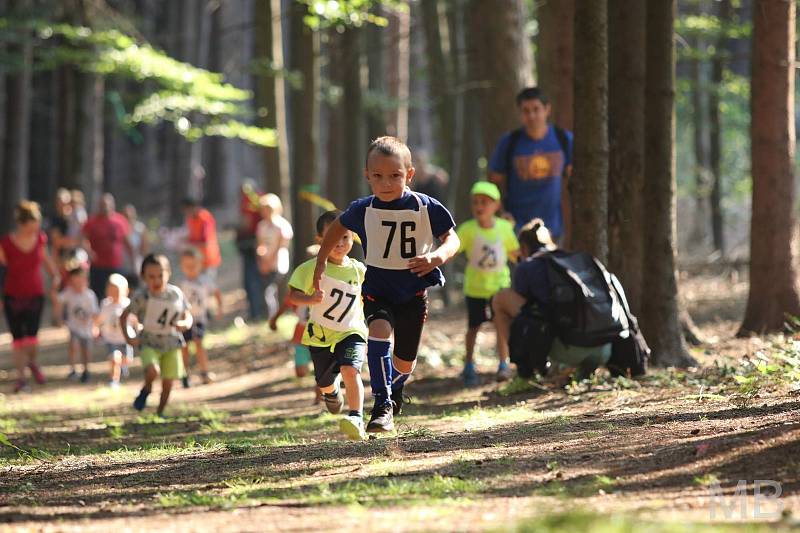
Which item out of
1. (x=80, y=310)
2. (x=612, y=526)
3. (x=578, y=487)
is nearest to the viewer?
(x=612, y=526)

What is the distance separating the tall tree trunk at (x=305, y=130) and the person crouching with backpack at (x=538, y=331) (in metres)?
9.46

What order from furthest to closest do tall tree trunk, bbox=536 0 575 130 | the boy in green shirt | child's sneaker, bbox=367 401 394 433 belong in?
tall tree trunk, bbox=536 0 575 130
the boy in green shirt
child's sneaker, bbox=367 401 394 433

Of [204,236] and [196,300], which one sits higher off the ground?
[204,236]

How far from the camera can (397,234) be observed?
7969 mm

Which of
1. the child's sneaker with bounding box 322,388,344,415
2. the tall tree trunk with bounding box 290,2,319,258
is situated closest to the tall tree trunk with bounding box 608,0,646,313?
the child's sneaker with bounding box 322,388,344,415

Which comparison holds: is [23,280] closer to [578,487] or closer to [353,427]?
[353,427]

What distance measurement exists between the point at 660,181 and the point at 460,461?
524 cm

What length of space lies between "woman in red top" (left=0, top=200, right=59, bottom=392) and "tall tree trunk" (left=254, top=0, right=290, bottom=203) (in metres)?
5.44

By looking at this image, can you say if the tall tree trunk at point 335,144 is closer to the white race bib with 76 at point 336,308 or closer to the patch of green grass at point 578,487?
the white race bib with 76 at point 336,308

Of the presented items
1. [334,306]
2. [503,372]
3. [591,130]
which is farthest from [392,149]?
[503,372]

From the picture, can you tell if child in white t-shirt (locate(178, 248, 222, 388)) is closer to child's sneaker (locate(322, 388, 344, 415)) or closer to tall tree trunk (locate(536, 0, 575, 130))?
tall tree trunk (locate(536, 0, 575, 130))

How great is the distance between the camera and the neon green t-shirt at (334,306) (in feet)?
28.5

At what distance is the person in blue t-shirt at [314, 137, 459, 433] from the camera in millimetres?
7852

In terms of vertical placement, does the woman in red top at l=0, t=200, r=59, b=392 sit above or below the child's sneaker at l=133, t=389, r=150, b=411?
above
